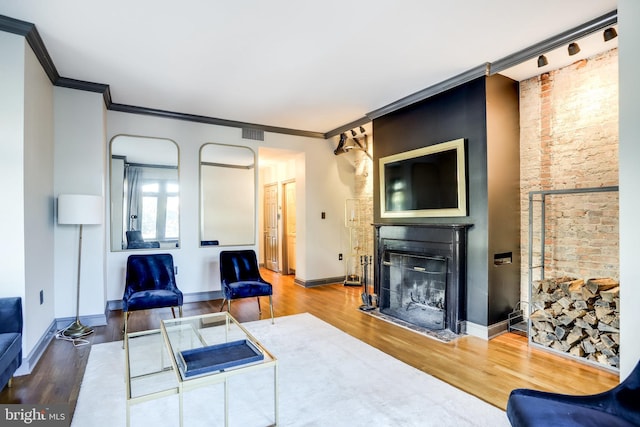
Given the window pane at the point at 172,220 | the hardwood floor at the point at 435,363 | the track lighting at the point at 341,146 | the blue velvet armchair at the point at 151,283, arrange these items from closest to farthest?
the hardwood floor at the point at 435,363 < the blue velvet armchair at the point at 151,283 < the window pane at the point at 172,220 < the track lighting at the point at 341,146

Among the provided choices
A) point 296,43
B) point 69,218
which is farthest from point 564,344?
point 69,218

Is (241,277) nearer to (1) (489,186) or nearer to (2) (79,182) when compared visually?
(2) (79,182)

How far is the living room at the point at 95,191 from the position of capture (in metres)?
2.66

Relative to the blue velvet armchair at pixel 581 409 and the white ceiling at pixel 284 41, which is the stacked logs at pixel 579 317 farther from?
the white ceiling at pixel 284 41

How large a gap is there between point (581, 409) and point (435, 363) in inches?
55.4

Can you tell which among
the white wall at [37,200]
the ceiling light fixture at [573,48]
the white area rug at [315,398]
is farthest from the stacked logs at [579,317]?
the white wall at [37,200]

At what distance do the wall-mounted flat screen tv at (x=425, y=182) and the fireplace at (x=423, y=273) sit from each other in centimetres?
24

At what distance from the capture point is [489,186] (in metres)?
3.52

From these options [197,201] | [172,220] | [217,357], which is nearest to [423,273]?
[217,357]

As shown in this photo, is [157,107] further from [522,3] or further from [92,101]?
[522,3]

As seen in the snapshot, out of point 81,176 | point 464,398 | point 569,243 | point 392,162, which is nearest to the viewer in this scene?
point 464,398

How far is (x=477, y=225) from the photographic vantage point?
360 cm

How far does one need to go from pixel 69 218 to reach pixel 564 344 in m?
4.97

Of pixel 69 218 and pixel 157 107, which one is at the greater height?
pixel 157 107
